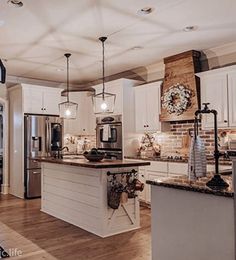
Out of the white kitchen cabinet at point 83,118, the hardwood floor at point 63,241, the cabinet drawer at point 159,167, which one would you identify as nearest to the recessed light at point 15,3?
the hardwood floor at point 63,241

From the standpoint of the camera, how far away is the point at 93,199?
158 inches

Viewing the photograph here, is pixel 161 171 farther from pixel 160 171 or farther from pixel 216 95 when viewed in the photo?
pixel 216 95

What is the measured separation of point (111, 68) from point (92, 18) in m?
2.73

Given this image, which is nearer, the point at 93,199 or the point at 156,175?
the point at 93,199

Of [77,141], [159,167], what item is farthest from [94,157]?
[77,141]

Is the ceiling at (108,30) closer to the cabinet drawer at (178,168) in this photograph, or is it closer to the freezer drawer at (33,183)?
the cabinet drawer at (178,168)

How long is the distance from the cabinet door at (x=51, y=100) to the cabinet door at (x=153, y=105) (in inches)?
93.2

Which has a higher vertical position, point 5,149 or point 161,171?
point 5,149

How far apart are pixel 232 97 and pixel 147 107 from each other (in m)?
1.82

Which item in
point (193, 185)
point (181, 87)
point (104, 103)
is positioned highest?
point (181, 87)

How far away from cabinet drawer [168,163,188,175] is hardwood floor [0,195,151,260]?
849 millimetres

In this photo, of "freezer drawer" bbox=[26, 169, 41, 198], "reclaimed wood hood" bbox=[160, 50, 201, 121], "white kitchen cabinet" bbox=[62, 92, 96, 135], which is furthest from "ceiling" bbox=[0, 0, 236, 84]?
"freezer drawer" bbox=[26, 169, 41, 198]

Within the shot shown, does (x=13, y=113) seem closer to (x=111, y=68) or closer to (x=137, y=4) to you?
(x=111, y=68)

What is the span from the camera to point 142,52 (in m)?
5.23
